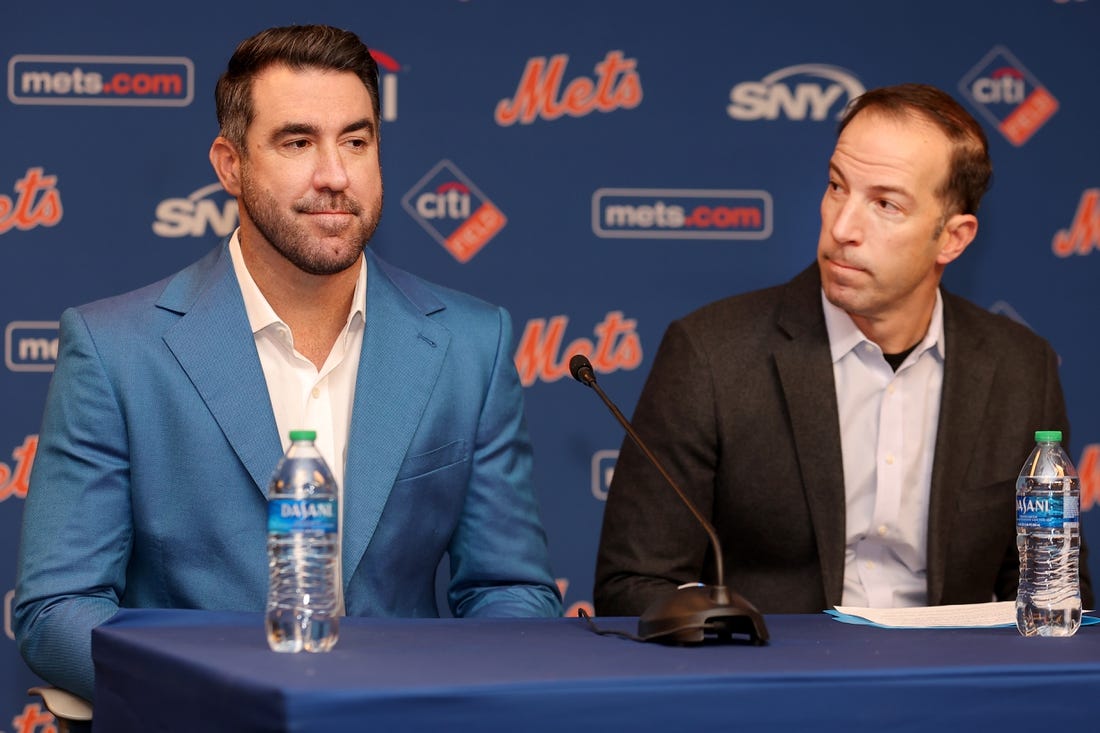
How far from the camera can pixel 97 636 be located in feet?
6.09

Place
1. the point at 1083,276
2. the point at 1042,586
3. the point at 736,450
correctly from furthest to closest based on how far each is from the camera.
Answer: the point at 1083,276 → the point at 736,450 → the point at 1042,586

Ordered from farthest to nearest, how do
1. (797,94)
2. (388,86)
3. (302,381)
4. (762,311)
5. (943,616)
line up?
1. (797,94)
2. (388,86)
3. (762,311)
4. (302,381)
5. (943,616)

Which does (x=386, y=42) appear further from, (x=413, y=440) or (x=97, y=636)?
(x=97, y=636)

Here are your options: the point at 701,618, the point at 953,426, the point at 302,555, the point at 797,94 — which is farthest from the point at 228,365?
the point at 797,94

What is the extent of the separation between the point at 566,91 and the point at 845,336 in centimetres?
125

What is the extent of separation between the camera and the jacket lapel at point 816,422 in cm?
287

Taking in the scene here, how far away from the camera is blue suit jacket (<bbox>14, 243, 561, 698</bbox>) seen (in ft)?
7.74

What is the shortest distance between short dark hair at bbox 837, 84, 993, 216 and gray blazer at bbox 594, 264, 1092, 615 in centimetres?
30

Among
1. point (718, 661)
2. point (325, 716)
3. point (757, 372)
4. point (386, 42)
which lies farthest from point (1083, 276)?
point (325, 716)

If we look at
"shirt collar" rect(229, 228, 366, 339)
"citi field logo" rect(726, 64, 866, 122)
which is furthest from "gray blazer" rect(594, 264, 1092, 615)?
"citi field logo" rect(726, 64, 866, 122)

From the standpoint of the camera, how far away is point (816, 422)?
9.62ft

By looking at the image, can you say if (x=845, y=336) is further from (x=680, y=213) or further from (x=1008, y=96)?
(x=1008, y=96)

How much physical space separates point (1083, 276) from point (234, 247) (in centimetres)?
246

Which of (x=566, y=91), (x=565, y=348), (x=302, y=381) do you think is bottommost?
(x=302, y=381)
